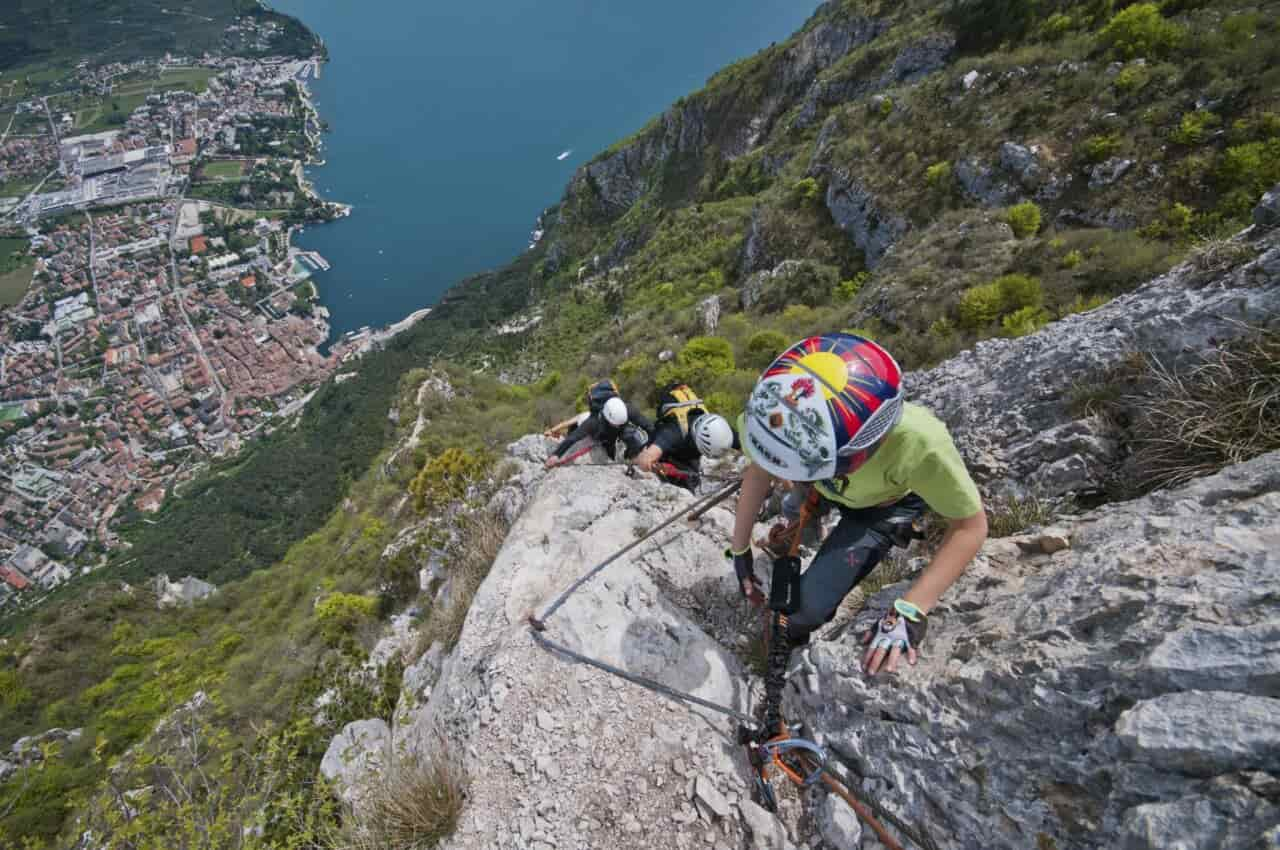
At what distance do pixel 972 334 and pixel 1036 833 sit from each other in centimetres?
839

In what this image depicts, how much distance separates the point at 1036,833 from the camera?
1.97 meters

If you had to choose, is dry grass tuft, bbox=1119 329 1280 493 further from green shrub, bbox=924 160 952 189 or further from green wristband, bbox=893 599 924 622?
green shrub, bbox=924 160 952 189

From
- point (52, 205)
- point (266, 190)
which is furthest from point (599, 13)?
point (52, 205)

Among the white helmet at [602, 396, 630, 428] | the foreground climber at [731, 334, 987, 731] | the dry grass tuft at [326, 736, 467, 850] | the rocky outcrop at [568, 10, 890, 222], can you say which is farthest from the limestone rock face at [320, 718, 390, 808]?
the rocky outcrop at [568, 10, 890, 222]

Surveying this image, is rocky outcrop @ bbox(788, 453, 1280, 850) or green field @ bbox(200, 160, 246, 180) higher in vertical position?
green field @ bbox(200, 160, 246, 180)

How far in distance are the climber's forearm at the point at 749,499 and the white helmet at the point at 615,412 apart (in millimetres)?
2849

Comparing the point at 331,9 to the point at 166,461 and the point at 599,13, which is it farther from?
the point at 166,461

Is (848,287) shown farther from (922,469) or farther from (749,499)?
(922,469)

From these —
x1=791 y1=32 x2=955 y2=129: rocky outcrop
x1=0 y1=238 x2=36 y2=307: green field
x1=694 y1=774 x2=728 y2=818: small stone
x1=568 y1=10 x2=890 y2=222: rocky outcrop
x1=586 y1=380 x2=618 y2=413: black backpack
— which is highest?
x1=0 y1=238 x2=36 y2=307: green field

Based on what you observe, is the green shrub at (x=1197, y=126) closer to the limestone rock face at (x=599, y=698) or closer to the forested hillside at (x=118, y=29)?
the limestone rock face at (x=599, y=698)

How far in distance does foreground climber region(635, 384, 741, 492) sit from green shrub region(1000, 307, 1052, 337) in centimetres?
539

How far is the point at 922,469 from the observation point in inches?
99.7

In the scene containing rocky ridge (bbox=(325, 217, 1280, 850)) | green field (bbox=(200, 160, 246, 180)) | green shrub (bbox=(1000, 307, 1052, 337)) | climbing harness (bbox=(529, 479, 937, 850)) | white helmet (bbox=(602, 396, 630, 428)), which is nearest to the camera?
rocky ridge (bbox=(325, 217, 1280, 850))

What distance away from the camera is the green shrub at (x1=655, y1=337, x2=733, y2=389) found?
13.9 metres
